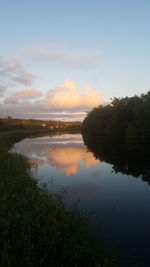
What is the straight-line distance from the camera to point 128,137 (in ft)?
236

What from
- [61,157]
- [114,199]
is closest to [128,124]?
[61,157]

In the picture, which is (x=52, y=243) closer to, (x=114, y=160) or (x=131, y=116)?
(x=114, y=160)

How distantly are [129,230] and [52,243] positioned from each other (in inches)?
281

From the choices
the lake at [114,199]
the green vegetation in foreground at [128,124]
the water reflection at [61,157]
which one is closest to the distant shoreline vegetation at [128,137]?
the green vegetation in foreground at [128,124]

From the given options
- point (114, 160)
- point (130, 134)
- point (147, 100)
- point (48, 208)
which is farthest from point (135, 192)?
point (147, 100)

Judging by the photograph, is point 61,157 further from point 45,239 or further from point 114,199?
point 45,239

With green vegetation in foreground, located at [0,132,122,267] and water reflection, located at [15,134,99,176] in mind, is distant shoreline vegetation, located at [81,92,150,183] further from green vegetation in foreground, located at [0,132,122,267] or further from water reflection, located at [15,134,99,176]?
green vegetation in foreground, located at [0,132,122,267]

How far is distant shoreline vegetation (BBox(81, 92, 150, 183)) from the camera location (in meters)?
40.4

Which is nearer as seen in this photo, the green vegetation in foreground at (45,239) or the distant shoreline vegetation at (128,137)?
the green vegetation in foreground at (45,239)

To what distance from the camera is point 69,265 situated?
9.55 m

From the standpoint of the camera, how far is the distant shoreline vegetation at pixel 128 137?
40412 mm

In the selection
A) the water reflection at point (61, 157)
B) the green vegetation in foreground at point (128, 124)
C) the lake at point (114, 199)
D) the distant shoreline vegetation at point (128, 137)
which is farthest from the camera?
the green vegetation in foreground at point (128, 124)

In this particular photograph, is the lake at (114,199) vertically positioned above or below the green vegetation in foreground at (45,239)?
below

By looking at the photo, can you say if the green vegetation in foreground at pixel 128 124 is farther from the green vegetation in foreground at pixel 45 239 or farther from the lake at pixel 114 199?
the green vegetation in foreground at pixel 45 239
